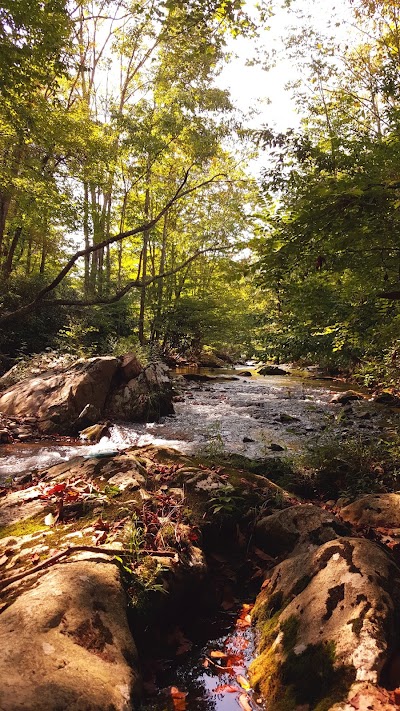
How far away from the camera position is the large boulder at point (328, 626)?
1.89m

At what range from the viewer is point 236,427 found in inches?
388

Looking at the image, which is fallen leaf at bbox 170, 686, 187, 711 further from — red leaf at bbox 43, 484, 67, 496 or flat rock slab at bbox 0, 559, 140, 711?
red leaf at bbox 43, 484, 67, 496

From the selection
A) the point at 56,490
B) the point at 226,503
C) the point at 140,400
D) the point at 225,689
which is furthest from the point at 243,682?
the point at 140,400

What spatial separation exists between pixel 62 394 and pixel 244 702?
8.01 meters

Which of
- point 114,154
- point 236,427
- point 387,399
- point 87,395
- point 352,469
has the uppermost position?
point 114,154

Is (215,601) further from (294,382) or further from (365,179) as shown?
(294,382)

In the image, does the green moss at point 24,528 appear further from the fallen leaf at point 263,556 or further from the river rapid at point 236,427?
the fallen leaf at point 263,556

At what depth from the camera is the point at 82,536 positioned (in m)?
2.98

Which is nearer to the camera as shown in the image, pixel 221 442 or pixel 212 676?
pixel 212 676

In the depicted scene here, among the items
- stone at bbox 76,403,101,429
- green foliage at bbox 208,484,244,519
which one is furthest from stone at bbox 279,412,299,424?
green foliage at bbox 208,484,244,519

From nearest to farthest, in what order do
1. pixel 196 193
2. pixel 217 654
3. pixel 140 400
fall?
pixel 217 654 → pixel 140 400 → pixel 196 193

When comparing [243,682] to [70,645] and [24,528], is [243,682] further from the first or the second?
[24,528]

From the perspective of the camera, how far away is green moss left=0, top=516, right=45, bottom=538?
311cm

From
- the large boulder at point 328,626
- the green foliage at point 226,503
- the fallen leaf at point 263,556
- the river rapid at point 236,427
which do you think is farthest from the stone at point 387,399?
the large boulder at point 328,626
